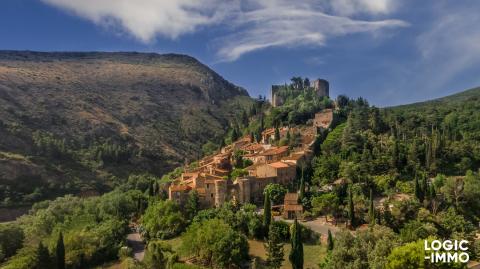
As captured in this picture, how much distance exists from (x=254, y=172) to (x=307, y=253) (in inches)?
829

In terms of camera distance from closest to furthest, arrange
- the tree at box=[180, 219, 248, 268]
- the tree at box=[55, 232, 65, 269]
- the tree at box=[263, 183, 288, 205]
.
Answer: the tree at box=[180, 219, 248, 268] → the tree at box=[55, 232, 65, 269] → the tree at box=[263, 183, 288, 205]

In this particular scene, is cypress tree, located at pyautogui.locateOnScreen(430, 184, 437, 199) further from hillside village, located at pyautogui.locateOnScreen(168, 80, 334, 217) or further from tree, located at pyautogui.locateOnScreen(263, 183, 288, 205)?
tree, located at pyautogui.locateOnScreen(263, 183, 288, 205)

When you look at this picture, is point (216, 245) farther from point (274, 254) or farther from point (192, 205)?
point (192, 205)

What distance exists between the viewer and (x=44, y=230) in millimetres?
58969

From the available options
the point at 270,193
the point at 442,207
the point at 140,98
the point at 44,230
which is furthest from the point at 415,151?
the point at 140,98

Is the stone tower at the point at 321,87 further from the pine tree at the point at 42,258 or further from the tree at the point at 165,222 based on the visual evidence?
the pine tree at the point at 42,258

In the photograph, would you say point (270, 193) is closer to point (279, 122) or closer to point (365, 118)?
point (365, 118)

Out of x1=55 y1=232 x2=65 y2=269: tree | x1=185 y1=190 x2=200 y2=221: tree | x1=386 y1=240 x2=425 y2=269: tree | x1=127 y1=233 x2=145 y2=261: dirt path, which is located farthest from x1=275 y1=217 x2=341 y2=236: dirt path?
x1=55 y1=232 x2=65 y2=269: tree

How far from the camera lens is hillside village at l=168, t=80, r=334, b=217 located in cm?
5806

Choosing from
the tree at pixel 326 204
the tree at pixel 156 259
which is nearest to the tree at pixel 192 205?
the tree at pixel 156 259

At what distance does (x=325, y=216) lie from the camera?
55.5 meters

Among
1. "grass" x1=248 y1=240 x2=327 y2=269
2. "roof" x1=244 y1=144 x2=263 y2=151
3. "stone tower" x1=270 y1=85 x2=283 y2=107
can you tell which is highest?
"stone tower" x1=270 y1=85 x2=283 y2=107

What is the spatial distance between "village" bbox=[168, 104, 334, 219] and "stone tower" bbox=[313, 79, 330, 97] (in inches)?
2346

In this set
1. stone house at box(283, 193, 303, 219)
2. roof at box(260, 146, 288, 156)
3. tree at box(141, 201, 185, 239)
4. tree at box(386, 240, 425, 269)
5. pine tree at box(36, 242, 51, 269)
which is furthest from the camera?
roof at box(260, 146, 288, 156)
